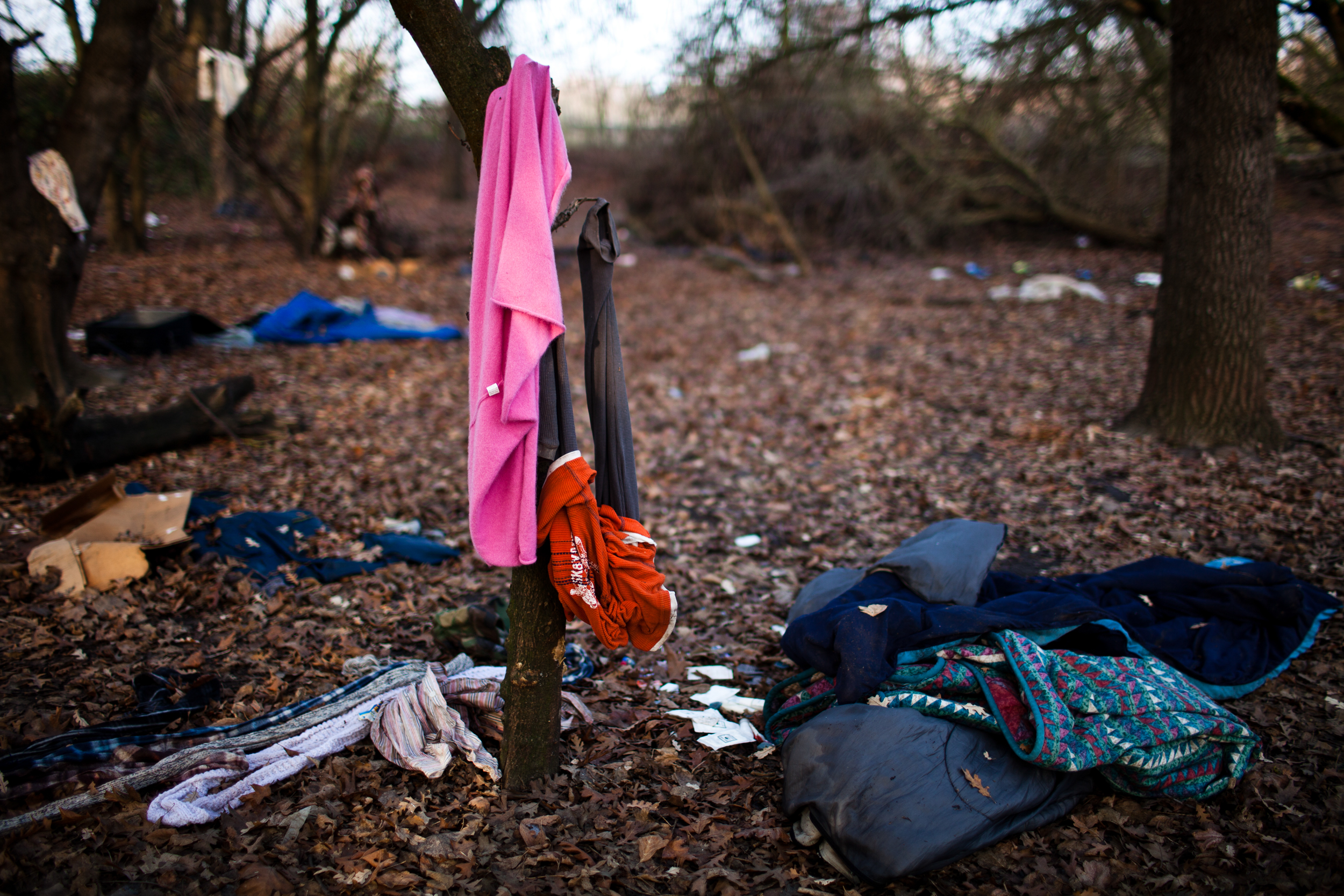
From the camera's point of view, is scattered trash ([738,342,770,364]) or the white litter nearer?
scattered trash ([738,342,770,364])

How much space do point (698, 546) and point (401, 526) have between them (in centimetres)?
182

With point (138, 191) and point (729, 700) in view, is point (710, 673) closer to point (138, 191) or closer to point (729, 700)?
point (729, 700)

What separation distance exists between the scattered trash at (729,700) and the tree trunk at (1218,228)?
4.01 m

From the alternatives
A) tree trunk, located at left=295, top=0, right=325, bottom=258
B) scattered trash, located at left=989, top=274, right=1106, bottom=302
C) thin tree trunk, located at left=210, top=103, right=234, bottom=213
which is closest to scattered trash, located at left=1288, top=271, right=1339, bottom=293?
scattered trash, located at left=989, top=274, right=1106, bottom=302

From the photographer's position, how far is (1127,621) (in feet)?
10.3

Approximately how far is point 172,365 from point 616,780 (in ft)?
20.6

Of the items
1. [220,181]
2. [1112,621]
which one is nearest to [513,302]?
[1112,621]

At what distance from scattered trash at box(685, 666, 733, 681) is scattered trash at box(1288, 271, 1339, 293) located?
8852 millimetres

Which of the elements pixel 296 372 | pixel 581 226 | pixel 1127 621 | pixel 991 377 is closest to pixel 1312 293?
pixel 991 377

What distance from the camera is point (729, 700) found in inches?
126

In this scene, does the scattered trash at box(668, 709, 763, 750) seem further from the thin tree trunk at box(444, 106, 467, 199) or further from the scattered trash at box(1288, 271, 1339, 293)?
the thin tree trunk at box(444, 106, 467, 199)

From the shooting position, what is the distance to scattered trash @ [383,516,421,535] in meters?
4.60

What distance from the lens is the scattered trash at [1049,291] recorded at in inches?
380

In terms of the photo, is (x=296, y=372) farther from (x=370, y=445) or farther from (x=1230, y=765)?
(x=1230, y=765)
